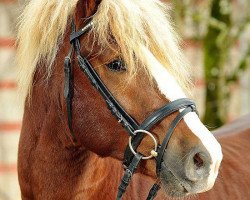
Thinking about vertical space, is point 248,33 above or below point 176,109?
below

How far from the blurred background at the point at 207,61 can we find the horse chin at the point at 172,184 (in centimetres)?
184

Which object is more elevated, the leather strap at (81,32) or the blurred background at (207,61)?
the leather strap at (81,32)

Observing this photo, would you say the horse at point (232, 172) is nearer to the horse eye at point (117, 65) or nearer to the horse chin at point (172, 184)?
the horse chin at point (172, 184)

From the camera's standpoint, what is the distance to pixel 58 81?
3.36 metres

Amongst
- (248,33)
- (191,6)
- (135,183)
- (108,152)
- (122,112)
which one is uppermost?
(122,112)

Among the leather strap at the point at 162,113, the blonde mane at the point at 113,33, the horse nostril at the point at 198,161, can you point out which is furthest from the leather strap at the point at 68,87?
the horse nostril at the point at 198,161

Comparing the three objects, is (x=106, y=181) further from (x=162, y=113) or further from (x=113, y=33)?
(x=113, y=33)

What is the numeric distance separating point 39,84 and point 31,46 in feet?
0.60

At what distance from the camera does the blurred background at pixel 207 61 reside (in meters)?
6.38

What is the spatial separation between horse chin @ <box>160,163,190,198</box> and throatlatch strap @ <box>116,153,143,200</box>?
4.8 inches

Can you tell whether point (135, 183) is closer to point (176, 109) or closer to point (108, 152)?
point (108, 152)

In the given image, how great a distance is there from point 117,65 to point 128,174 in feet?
1.57

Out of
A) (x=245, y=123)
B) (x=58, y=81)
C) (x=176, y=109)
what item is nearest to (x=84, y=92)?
(x=58, y=81)

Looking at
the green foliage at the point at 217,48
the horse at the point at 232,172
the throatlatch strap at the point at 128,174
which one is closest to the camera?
the throatlatch strap at the point at 128,174
